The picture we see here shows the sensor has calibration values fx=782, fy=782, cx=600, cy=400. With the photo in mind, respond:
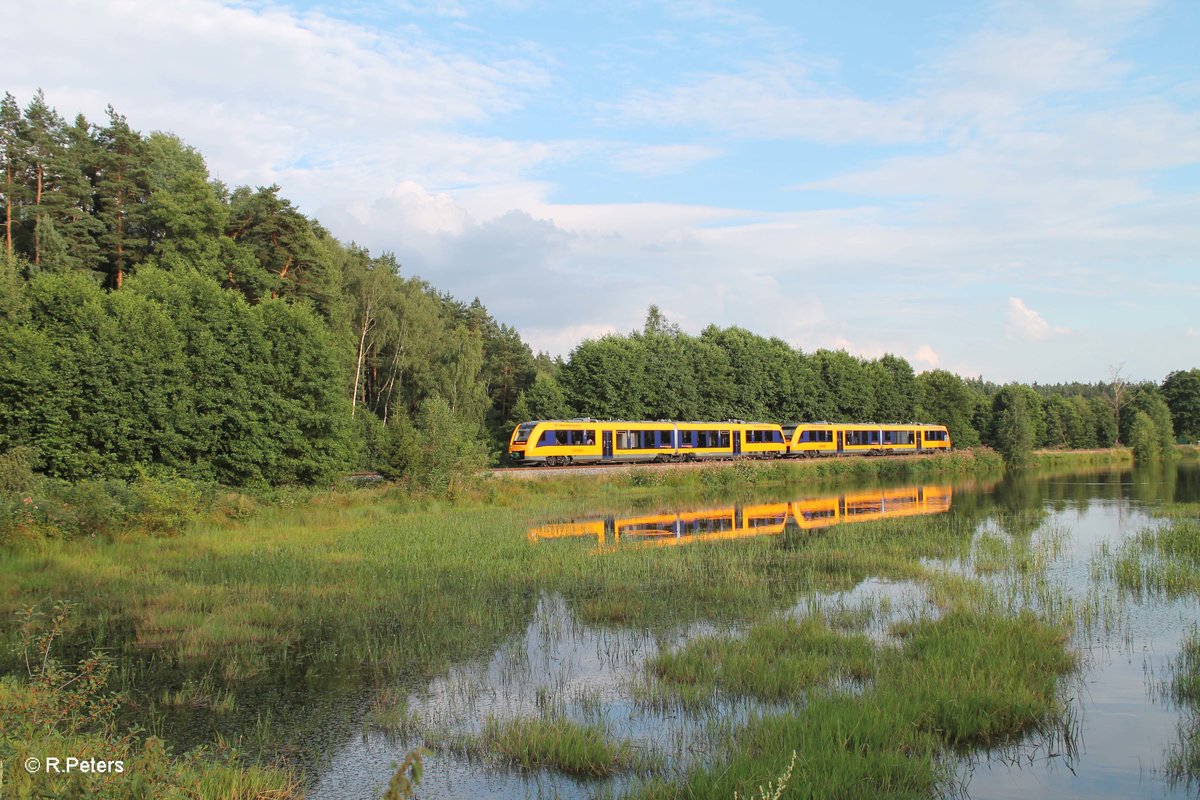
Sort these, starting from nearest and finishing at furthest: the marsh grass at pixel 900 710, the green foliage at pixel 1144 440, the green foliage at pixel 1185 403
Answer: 1. the marsh grass at pixel 900 710
2. the green foliage at pixel 1144 440
3. the green foliage at pixel 1185 403

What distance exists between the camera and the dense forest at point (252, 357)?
82.7 ft

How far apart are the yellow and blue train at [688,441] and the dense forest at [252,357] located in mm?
3875

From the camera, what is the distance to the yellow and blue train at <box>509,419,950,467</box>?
130ft

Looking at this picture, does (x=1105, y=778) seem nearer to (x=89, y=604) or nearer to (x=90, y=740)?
(x=90, y=740)

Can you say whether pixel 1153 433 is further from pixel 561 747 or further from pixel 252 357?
pixel 561 747

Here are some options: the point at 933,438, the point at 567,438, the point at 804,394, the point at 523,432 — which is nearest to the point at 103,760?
the point at 523,432

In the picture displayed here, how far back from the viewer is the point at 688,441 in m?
46.2

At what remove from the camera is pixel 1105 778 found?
23.7 feet

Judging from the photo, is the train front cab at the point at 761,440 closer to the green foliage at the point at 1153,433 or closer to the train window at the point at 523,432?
the train window at the point at 523,432

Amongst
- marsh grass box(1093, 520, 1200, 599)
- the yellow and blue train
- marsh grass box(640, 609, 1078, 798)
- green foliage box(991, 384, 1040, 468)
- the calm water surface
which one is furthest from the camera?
green foliage box(991, 384, 1040, 468)

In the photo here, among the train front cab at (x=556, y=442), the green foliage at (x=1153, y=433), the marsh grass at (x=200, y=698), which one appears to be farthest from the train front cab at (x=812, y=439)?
the marsh grass at (x=200, y=698)

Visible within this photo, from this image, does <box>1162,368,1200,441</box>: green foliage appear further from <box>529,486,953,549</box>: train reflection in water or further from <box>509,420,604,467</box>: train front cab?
Answer: <box>509,420,604,467</box>: train front cab

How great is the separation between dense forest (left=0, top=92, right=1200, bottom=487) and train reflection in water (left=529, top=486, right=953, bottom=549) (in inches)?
296

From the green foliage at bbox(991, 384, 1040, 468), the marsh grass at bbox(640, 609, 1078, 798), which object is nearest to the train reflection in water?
the marsh grass at bbox(640, 609, 1078, 798)
